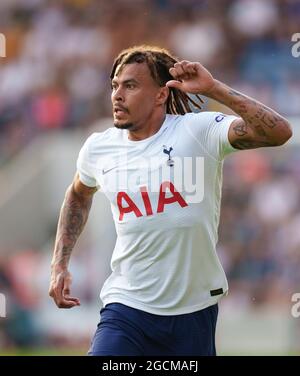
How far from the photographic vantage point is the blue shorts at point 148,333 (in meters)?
6.48

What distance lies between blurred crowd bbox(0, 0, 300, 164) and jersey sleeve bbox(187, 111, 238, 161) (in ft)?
28.8

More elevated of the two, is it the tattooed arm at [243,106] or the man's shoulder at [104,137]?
the tattooed arm at [243,106]

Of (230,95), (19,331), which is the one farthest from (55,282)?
(19,331)

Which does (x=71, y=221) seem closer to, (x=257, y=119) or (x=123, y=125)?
(x=123, y=125)

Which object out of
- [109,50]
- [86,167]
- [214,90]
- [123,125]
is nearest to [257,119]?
[214,90]

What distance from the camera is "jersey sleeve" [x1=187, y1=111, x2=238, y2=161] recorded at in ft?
20.9

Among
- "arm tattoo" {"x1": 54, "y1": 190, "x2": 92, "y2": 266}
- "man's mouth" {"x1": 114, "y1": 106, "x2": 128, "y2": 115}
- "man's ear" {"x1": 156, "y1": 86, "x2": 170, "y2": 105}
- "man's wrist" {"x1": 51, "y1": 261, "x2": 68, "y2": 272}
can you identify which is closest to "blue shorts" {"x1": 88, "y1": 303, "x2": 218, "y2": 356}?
"man's wrist" {"x1": 51, "y1": 261, "x2": 68, "y2": 272}

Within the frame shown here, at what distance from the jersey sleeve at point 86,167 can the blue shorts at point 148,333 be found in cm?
88

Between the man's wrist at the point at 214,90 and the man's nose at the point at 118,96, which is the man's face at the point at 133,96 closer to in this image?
the man's nose at the point at 118,96

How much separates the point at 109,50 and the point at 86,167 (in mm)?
10800

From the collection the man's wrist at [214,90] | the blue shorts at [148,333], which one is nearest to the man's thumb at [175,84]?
the man's wrist at [214,90]

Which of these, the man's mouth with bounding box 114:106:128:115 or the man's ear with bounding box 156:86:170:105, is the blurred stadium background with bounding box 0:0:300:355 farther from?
the man's mouth with bounding box 114:106:128:115

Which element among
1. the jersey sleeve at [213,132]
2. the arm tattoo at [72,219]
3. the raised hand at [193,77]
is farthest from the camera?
the arm tattoo at [72,219]

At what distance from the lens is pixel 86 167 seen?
7.05m
